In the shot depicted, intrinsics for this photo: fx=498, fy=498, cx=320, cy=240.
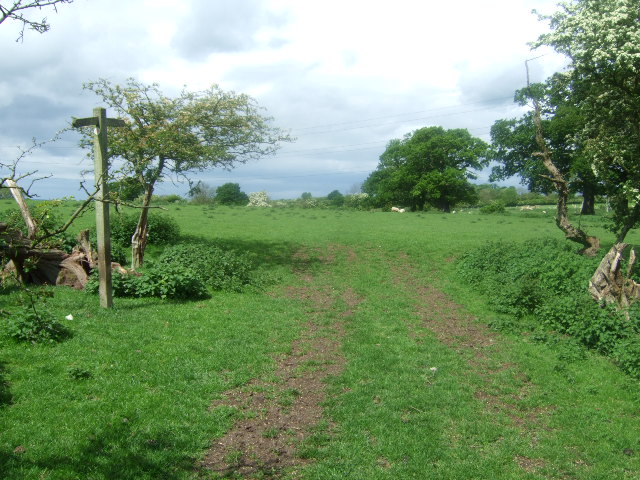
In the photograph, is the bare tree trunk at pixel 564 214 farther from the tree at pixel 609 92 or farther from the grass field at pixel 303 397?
the grass field at pixel 303 397

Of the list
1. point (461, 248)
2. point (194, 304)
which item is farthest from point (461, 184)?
point (194, 304)

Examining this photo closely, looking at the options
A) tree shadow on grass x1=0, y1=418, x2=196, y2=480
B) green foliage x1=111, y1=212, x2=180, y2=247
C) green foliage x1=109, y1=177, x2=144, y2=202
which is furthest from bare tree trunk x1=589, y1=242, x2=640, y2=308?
green foliage x1=111, y1=212, x2=180, y2=247

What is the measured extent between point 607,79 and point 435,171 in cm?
5005

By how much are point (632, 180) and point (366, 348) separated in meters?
10.8

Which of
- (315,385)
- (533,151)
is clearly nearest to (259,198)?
(533,151)

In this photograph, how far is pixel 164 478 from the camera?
19.1 ft

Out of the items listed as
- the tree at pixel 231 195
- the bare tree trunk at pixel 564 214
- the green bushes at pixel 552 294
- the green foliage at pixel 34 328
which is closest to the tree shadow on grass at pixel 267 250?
the green bushes at pixel 552 294

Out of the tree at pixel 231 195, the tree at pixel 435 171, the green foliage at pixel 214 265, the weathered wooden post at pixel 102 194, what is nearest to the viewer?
the weathered wooden post at pixel 102 194

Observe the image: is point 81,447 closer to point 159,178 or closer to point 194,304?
point 194,304

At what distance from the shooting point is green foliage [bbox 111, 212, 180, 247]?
21.0 m

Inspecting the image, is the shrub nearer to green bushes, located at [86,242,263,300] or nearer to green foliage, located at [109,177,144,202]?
green foliage, located at [109,177,144,202]

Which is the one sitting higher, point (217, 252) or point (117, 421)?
point (217, 252)

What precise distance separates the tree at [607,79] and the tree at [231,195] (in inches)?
2289

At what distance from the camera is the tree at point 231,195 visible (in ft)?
238
